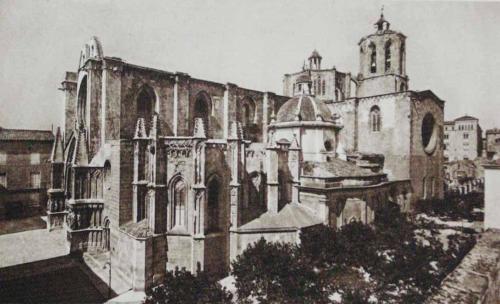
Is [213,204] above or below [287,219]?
above

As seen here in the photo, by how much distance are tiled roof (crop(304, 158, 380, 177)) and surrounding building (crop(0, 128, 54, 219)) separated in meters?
28.3

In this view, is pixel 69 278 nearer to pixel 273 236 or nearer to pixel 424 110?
pixel 273 236

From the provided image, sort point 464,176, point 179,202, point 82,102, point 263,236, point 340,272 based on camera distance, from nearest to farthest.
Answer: point 340,272, point 179,202, point 263,236, point 82,102, point 464,176

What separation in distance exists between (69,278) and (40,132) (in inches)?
914

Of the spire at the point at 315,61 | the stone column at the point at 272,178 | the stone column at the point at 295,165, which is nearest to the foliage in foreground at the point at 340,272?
the stone column at the point at 272,178

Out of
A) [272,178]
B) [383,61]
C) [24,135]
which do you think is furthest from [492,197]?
[24,135]

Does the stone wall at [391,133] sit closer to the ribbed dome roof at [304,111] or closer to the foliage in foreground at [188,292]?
the ribbed dome roof at [304,111]

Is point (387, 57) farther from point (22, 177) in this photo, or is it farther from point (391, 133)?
point (22, 177)

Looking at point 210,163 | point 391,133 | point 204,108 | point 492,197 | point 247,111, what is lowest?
point 492,197

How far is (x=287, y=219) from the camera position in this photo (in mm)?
18703

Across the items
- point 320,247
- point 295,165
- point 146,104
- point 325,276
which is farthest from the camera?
point 146,104

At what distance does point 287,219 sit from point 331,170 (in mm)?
5703

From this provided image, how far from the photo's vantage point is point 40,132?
3238 centimetres

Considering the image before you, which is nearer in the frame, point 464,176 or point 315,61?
point 315,61
